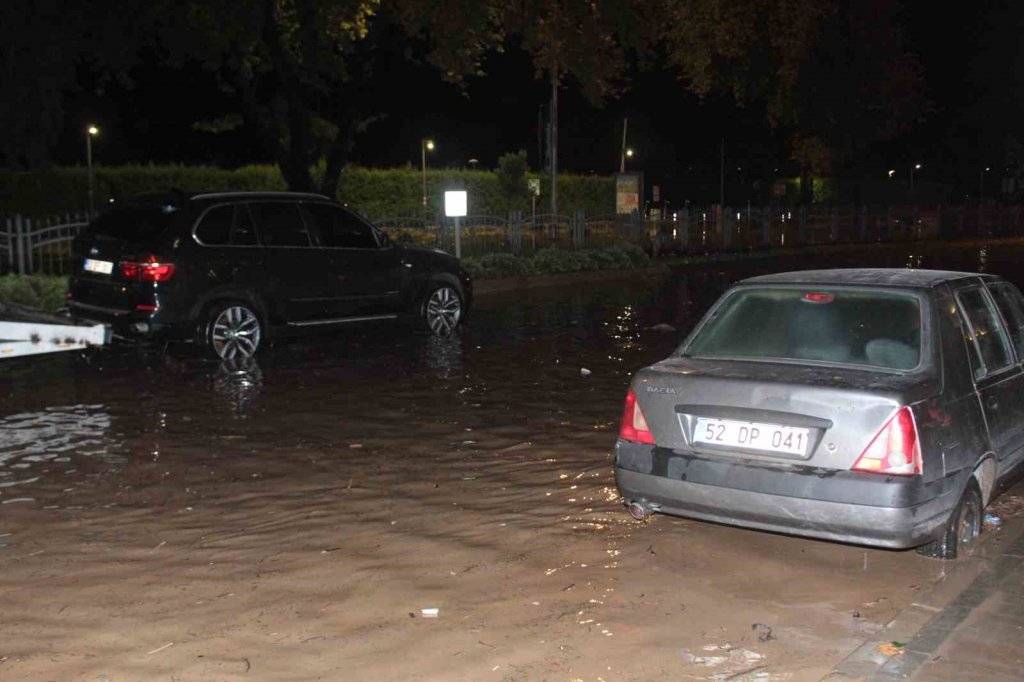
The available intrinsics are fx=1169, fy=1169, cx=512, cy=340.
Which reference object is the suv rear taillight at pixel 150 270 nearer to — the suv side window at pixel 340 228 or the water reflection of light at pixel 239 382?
the water reflection of light at pixel 239 382

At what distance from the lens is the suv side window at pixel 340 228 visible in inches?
523

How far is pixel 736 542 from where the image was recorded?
6309 millimetres

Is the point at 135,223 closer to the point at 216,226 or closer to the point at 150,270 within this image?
the point at 150,270

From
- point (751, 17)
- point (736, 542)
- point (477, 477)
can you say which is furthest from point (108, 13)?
point (736, 542)

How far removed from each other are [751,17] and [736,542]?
→ 83.4 ft

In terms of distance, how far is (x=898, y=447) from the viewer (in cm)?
523

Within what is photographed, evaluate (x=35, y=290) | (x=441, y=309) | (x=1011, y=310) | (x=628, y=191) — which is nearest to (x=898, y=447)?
(x=1011, y=310)

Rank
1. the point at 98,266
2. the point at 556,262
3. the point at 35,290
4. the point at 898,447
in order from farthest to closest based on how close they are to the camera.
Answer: the point at 556,262 → the point at 35,290 → the point at 98,266 → the point at 898,447

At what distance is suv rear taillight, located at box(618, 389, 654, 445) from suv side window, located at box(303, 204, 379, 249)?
25.8ft

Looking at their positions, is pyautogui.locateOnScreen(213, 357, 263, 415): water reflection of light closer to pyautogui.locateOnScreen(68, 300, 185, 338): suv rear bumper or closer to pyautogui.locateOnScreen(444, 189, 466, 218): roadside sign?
pyautogui.locateOnScreen(68, 300, 185, 338): suv rear bumper

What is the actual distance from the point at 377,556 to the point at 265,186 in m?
37.0

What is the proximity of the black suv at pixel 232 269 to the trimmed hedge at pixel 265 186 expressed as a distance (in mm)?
15772

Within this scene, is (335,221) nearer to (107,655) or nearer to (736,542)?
(736,542)

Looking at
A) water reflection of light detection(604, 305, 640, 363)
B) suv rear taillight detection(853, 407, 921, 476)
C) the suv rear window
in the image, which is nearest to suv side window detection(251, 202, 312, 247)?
the suv rear window
